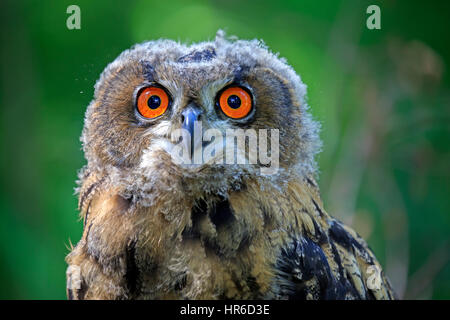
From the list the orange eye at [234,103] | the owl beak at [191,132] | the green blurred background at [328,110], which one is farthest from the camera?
the green blurred background at [328,110]

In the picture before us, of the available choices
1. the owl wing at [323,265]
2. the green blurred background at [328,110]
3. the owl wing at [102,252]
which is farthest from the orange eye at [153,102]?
the green blurred background at [328,110]

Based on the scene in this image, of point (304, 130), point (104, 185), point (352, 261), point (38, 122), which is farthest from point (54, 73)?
point (352, 261)

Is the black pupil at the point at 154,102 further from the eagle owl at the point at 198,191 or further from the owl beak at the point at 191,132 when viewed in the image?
the owl beak at the point at 191,132

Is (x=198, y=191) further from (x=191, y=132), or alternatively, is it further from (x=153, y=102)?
(x=153, y=102)

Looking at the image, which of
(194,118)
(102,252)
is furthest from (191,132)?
(102,252)

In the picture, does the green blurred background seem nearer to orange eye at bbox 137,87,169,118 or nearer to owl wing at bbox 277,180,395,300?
owl wing at bbox 277,180,395,300

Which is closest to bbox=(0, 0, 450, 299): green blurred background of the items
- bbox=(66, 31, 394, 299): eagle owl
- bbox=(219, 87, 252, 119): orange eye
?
bbox=(66, 31, 394, 299): eagle owl

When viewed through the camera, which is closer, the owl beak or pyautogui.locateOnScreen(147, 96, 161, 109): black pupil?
the owl beak
